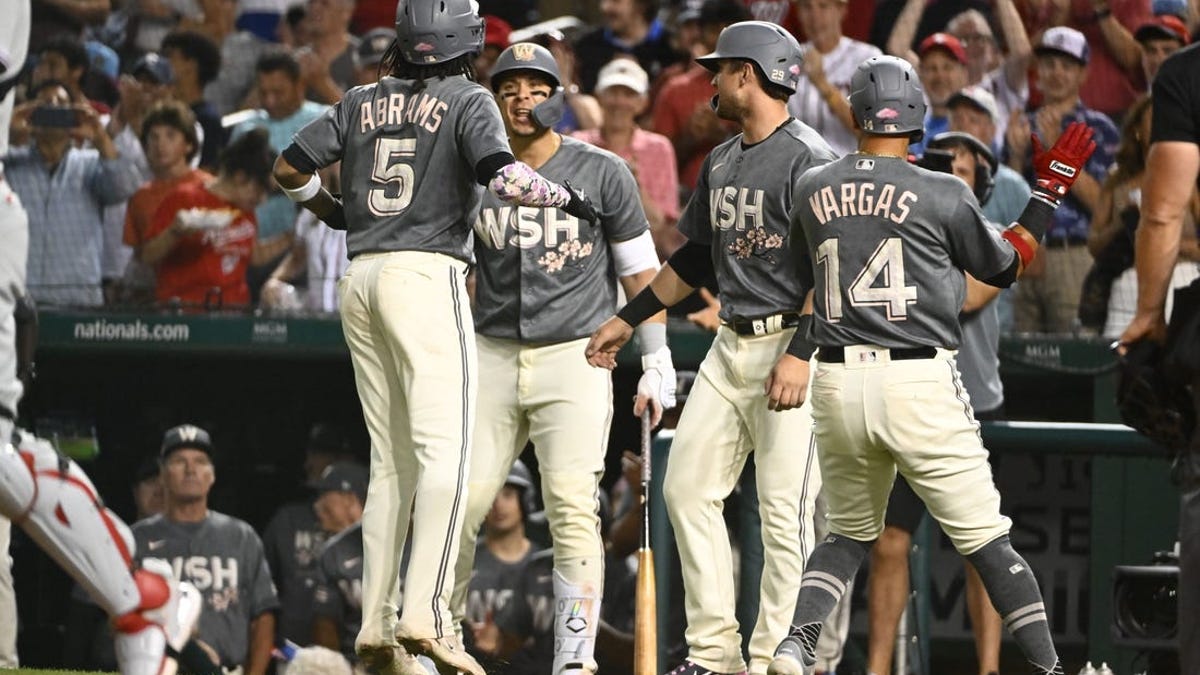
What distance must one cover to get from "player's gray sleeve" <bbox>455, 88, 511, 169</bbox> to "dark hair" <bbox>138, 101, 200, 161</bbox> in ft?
12.3

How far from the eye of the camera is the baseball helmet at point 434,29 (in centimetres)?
564

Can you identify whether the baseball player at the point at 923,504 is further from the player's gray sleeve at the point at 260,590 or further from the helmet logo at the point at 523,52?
the player's gray sleeve at the point at 260,590

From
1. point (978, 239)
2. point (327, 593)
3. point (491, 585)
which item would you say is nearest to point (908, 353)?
point (978, 239)

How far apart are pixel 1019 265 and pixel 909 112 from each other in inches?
19.2

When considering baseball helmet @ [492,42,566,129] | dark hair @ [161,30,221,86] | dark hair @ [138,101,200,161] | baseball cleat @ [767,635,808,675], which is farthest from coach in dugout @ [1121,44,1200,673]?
dark hair @ [161,30,221,86]

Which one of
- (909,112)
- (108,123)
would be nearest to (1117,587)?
(909,112)

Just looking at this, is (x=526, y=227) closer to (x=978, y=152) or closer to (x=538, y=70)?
(x=538, y=70)

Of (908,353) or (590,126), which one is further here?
(590,126)

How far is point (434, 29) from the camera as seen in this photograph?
5.65 metres

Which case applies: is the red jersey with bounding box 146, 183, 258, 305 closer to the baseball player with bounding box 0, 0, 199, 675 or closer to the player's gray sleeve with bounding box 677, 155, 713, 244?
the player's gray sleeve with bounding box 677, 155, 713, 244

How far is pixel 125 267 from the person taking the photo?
8898mm

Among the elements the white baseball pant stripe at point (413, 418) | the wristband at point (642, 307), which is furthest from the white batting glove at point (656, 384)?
the white baseball pant stripe at point (413, 418)

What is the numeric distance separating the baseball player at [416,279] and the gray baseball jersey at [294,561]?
269 cm

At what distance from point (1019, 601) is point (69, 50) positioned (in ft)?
20.7
